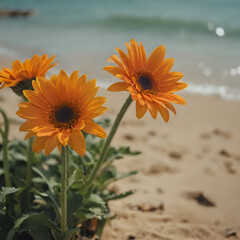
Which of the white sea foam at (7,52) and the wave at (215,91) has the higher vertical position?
the white sea foam at (7,52)

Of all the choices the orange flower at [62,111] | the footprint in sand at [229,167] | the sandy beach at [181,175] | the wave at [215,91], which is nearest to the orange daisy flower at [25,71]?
the orange flower at [62,111]

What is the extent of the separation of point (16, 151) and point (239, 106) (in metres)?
3.53

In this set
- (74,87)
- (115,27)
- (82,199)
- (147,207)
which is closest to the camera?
(74,87)

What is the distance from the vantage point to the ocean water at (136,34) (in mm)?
6592

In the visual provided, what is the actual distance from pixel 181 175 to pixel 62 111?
2.04m

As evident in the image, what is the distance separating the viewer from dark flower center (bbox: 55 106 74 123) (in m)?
1.54

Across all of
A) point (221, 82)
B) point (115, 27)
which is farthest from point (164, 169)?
point (115, 27)

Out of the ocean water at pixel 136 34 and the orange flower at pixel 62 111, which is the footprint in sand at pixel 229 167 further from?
the orange flower at pixel 62 111

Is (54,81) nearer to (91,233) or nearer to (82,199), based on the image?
(82,199)

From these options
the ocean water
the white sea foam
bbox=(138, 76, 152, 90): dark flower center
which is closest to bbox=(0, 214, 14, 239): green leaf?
bbox=(138, 76, 152, 90): dark flower center

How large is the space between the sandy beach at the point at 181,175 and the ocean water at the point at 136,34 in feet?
4.16

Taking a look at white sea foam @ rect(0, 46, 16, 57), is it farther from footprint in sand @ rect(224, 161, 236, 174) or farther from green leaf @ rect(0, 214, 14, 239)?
green leaf @ rect(0, 214, 14, 239)

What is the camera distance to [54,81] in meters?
1.61

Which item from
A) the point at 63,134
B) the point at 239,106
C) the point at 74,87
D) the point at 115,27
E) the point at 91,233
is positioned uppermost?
the point at 115,27
